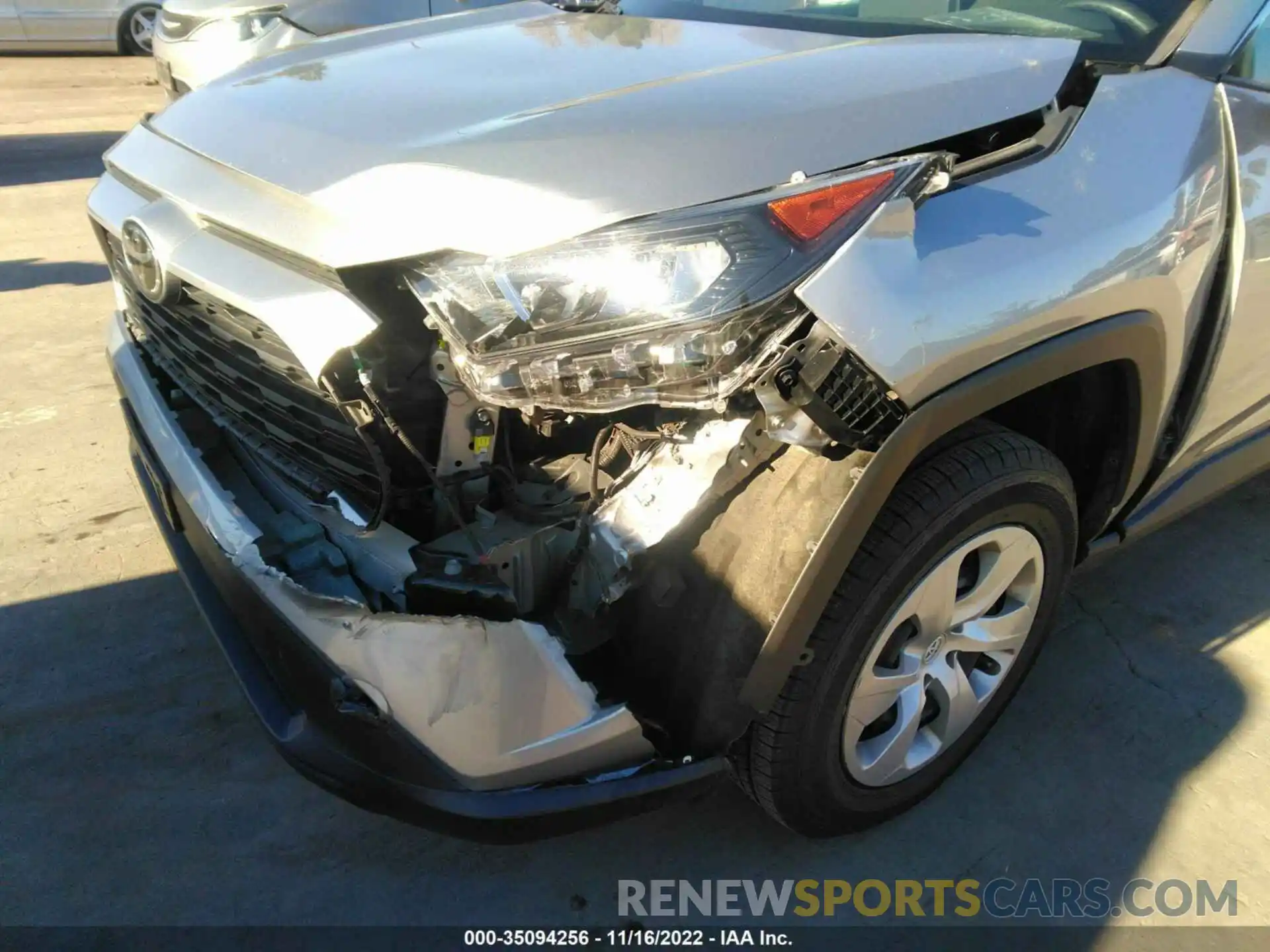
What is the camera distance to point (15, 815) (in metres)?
2.35

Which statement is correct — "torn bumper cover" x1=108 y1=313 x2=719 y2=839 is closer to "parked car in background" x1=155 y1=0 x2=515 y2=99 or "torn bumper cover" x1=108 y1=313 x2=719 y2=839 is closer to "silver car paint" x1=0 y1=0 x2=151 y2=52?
"parked car in background" x1=155 y1=0 x2=515 y2=99

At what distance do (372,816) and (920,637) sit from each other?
1294mm

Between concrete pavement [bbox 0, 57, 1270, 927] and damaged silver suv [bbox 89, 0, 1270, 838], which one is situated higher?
damaged silver suv [bbox 89, 0, 1270, 838]

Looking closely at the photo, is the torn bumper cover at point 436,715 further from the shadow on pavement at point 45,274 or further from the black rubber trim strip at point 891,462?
the shadow on pavement at point 45,274

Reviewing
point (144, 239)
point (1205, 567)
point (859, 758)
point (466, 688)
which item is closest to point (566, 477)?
point (466, 688)

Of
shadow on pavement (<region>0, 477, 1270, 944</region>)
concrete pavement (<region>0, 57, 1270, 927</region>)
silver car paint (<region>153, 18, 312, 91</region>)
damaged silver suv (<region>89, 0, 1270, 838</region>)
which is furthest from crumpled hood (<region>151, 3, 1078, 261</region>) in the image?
silver car paint (<region>153, 18, 312, 91</region>)

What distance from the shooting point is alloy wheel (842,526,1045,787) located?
2064mm

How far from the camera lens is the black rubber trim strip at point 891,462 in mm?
1730

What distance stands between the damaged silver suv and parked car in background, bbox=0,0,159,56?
35.9 feet

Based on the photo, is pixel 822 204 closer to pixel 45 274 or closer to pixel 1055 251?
pixel 1055 251

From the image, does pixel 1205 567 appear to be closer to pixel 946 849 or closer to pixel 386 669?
pixel 946 849

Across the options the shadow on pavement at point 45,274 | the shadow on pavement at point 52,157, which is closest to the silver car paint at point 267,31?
the shadow on pavement at point 52,157

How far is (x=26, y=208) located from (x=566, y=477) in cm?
607

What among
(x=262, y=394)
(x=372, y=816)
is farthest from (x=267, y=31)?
(x=372, y=816)
